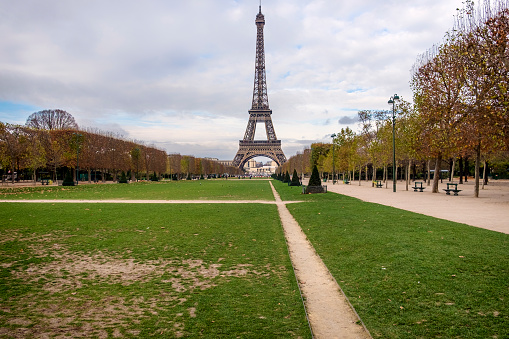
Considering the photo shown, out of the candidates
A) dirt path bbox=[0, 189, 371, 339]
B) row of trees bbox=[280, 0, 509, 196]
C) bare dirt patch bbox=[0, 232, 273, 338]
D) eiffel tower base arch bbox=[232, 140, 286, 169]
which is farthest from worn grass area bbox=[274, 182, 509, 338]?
eiffel tower base arch bbox=[232, 140, 286, 169]

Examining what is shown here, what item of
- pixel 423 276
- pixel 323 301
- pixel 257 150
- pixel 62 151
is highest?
pixel 257 150

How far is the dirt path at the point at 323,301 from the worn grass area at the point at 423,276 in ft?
0.52

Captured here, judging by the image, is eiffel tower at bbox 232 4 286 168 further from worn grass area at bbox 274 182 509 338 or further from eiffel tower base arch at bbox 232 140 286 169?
worn grass area at bbox 274 182 509 338

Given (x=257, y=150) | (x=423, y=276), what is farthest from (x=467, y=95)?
(x=257, y=150)

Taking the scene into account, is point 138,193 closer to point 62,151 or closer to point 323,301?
point 62,151

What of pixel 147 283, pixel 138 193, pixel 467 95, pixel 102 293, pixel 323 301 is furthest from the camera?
pixel 138 193

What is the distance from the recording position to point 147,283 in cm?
661

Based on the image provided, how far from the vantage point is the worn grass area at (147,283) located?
4797 mm

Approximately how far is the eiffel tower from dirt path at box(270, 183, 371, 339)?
361 feet

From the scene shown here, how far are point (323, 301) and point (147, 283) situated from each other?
9.63ft

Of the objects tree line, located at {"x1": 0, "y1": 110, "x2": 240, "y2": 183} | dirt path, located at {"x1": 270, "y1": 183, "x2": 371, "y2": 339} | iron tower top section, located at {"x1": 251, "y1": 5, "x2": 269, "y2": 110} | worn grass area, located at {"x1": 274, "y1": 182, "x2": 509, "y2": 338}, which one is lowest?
dirt path, located at {"x1": 270, "y1": 183, "x2": 371, "y2": 339}

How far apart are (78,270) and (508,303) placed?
715 cm

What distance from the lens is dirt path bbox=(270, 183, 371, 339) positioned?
4.74 meters

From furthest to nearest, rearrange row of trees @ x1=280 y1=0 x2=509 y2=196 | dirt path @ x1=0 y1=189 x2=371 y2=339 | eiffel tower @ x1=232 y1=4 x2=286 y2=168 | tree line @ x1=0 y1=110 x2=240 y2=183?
eiffel tower @ x1=232 y1=4 x2=286 y2=168 < tree line @ x1=0 y1=110 x2=240 y2=183 < row of trees @ x1=280 y1=0 x2=509 y2=196 < dirt path @ x1=0 y1=189 x2=371 y2=339
